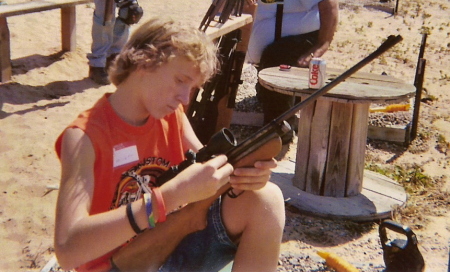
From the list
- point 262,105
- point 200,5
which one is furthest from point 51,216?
point 200,5

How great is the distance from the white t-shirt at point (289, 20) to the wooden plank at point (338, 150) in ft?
5.08

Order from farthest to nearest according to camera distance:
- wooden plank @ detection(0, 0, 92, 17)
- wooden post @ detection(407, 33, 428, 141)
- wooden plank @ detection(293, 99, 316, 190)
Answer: wooden plank @ detection(0, 0, 92, 17)
wooden post @ detection(407, 33, 428, 141)
wooden plank @ detection(293, 99, 316, 190)

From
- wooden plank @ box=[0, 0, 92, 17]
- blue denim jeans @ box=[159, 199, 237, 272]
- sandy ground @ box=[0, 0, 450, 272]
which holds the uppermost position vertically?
wooden plank @ box=[0, 0, 92, 17]

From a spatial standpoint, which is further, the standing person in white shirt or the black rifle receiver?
the standing person in white shirt

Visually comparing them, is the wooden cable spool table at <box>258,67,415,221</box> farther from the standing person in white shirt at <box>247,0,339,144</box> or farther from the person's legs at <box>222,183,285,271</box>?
the person's legs at <box>222,183,285,271</box>

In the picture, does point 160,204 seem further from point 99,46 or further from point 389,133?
point 99,46

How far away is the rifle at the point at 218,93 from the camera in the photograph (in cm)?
426

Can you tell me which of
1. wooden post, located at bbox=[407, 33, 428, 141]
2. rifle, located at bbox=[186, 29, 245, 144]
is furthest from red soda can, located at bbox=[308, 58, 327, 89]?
wooden post, located at bbox=[407, 33, 428, 141]

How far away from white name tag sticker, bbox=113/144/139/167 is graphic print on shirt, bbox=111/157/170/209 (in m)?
0.04

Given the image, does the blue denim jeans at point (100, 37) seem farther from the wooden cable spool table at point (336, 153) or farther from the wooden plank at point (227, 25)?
the wooden cable spool table at point (336, 153)

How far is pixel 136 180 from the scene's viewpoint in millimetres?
2119

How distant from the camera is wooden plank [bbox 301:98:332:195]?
4098 millimetres

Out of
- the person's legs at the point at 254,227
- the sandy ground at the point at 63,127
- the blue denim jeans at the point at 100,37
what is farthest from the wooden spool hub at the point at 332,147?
the blue denim jeans at the point at 100,37

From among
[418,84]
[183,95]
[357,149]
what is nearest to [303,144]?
[357,149]
